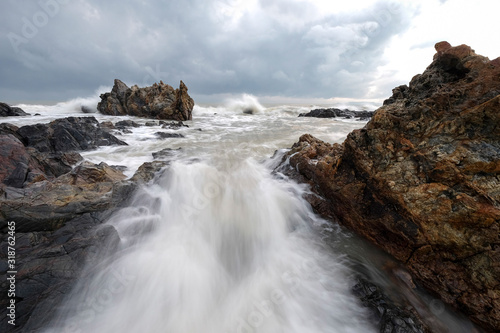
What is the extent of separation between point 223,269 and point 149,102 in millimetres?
32531

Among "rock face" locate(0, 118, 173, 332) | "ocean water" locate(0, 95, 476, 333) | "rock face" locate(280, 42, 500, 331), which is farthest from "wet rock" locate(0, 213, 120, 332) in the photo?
"rock face" locate(280, 42, 500, 331)

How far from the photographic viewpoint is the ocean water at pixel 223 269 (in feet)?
10.4

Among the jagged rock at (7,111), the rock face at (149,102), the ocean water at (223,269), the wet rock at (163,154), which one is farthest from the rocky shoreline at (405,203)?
A: the jagged rock at (7,111)

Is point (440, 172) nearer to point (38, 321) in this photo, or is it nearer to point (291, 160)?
point (291, 160)

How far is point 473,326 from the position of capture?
2.98 m

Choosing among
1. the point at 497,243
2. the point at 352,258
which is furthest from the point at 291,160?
the point at 497,243

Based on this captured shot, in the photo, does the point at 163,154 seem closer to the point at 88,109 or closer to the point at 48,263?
the point at 48,263

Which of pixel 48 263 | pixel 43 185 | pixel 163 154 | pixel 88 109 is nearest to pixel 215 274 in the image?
pixel 48 263

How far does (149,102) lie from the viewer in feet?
101

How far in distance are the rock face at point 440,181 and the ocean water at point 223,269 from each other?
442 millimetres

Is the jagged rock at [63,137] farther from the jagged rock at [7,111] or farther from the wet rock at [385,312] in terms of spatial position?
the jagged rock at [7,111]

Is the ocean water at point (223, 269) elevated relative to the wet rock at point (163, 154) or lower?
lower

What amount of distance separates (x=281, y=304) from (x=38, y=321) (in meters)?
3.51

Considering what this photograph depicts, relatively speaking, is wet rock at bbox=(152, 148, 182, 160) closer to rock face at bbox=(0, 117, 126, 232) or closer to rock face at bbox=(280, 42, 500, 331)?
rock face at bbox=(0, 117, 126, 232)
